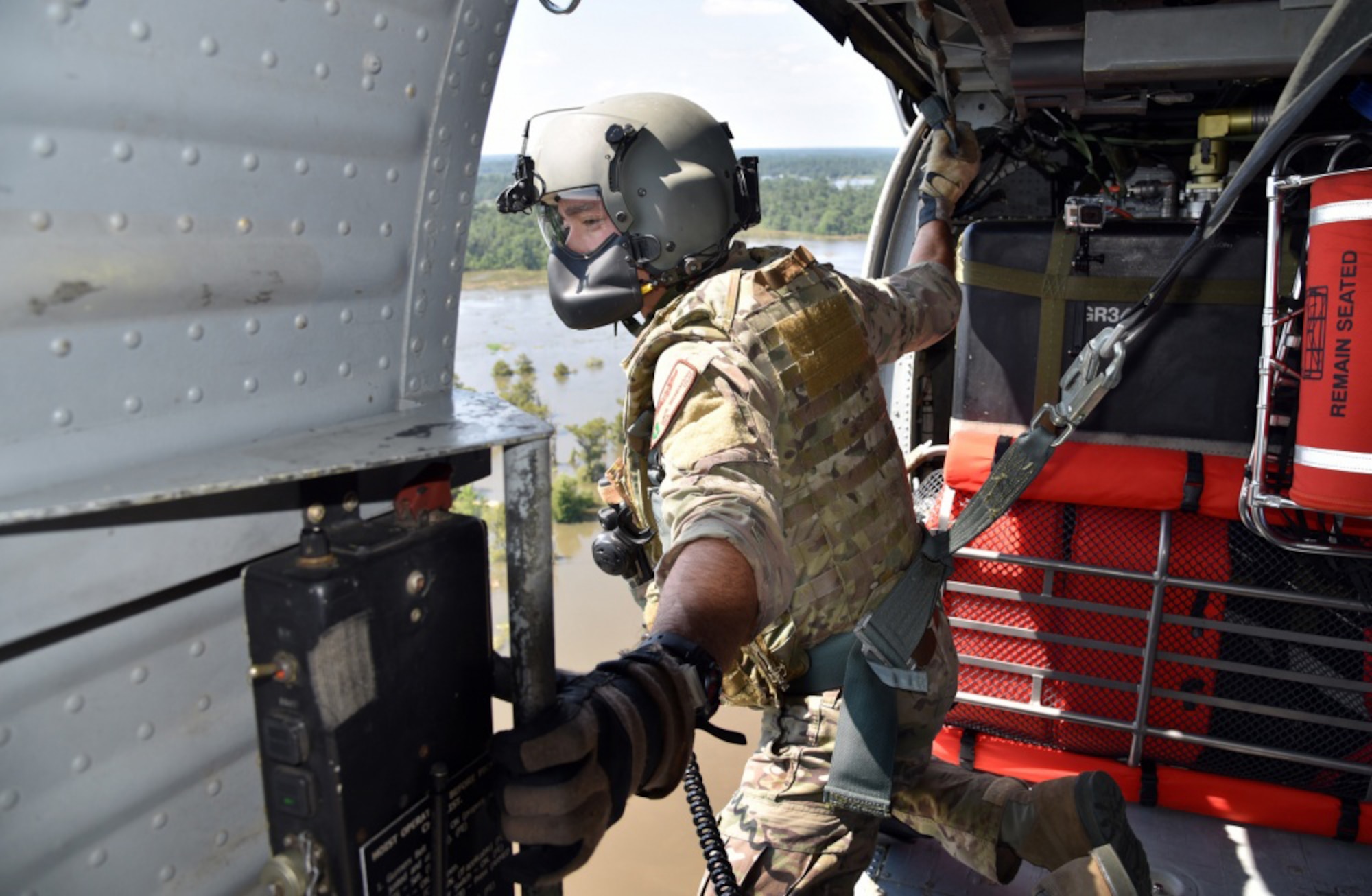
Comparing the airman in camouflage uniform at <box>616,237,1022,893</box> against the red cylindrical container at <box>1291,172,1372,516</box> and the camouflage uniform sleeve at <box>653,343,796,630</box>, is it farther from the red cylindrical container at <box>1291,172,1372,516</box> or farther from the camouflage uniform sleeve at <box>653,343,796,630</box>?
the red cylindrical container at <box>1291,172,1372,516</box>

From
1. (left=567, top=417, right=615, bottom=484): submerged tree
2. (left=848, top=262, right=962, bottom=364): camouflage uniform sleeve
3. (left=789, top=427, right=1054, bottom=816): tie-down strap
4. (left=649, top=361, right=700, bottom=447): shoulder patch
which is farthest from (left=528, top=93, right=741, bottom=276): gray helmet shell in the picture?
(left=567, top=417, right=615, bottom=484): submerged tree

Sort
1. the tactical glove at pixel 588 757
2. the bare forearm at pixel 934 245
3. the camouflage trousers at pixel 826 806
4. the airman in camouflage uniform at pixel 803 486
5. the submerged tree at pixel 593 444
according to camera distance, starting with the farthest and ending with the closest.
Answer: the submerged tree at pixel 593 444 < the bare forearm at pixel 934 245 < the camouflage trousers at pixel 826 806 < the airman in camouflage uniform at pixel 803 486 < the tactical glove at pixel 588 757

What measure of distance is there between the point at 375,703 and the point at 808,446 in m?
1.20

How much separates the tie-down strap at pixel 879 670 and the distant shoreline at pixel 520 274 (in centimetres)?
113

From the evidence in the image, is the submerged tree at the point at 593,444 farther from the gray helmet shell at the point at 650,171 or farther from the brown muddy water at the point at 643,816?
the gray helmet shell at the point at 650,171

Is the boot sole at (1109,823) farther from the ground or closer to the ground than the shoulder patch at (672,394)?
closer to the ground

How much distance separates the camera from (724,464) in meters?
1.61

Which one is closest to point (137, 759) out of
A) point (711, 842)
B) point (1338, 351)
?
point (711, 842)

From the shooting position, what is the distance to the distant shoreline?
32.0ft

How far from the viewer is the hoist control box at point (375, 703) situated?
104 cm

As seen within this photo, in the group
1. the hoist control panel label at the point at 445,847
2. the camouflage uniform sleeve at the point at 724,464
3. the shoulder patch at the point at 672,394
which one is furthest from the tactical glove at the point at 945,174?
the hoist control panel label at the point at 445,847

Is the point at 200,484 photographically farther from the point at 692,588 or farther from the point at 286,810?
the point at 692,588

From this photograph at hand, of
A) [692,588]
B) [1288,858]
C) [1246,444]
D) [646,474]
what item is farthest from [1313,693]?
[692,588]

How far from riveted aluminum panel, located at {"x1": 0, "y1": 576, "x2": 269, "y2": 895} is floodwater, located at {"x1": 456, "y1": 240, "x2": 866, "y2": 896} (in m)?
0.63
